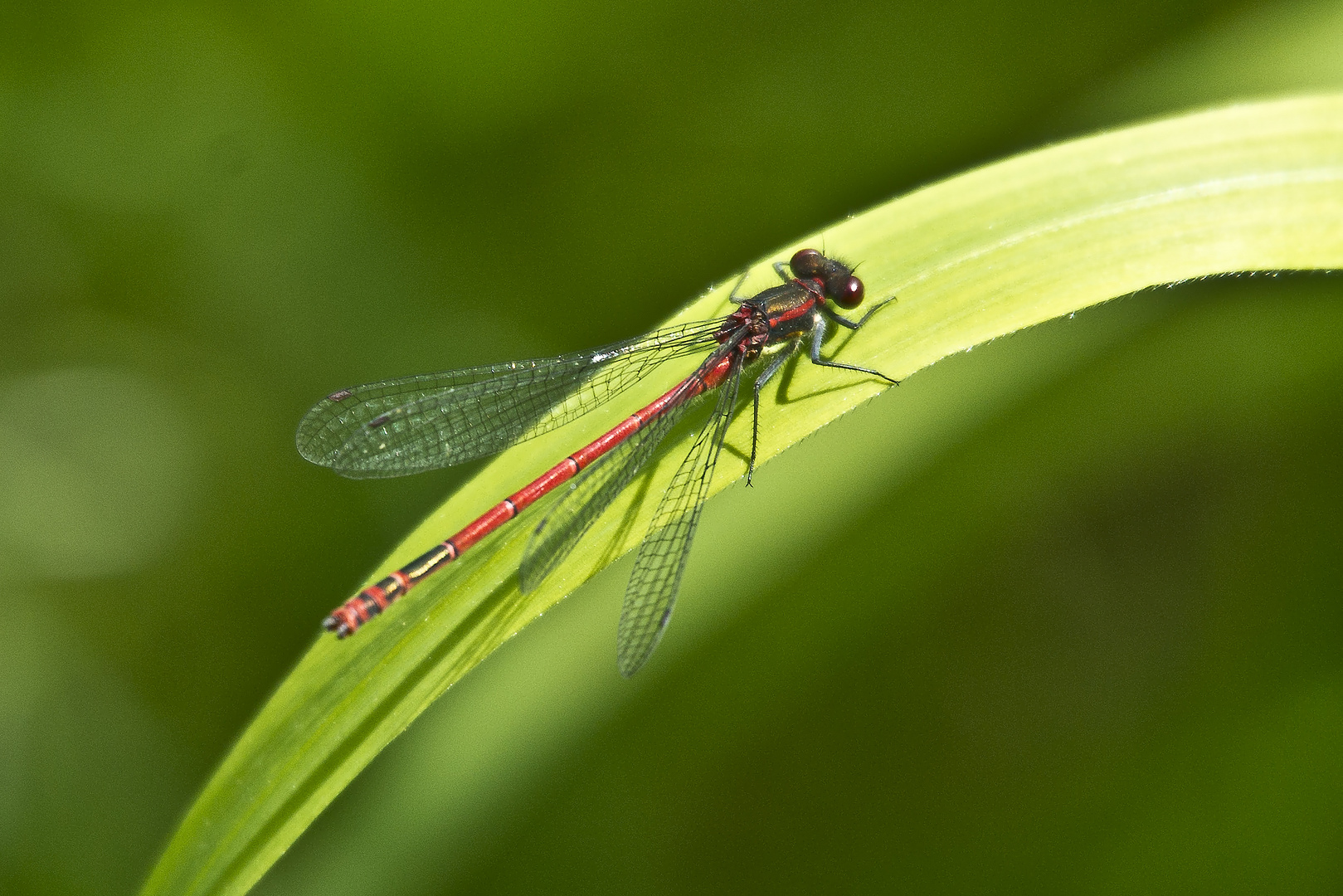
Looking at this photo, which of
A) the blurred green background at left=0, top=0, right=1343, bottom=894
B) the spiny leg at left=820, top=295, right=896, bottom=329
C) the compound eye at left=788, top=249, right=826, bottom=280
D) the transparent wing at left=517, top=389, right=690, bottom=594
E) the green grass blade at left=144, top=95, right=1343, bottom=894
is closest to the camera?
the green grass blade at left=144, top=95, right=1343, bottom=894

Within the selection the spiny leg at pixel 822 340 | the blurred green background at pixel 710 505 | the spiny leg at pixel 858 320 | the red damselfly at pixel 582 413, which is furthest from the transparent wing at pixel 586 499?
the spiny leg at pixel 858 320

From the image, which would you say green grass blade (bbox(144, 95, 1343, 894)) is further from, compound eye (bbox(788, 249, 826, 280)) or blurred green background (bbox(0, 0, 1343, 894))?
blurred green background (bbox(0, 0, 1343, 894))

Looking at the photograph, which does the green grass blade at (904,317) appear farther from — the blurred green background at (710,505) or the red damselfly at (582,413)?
the blurred green background at (710,505)

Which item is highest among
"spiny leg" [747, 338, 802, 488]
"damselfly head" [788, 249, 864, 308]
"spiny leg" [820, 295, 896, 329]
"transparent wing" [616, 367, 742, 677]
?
"damselfly head" [788, 249, 864, 308]

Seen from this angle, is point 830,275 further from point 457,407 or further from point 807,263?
point 457,407

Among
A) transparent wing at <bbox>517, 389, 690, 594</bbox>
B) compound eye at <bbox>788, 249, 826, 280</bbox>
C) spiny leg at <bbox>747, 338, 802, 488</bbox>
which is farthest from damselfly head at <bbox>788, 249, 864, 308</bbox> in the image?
transparent wing at <bbox>517, 389, 690, 594</bbox>

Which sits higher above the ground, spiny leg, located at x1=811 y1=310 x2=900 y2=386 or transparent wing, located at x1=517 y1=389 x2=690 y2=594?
spiny leg, located at x1=811 y1=310 x2=900 y2=386

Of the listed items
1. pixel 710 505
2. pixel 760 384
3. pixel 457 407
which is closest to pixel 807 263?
pixel 760 384
